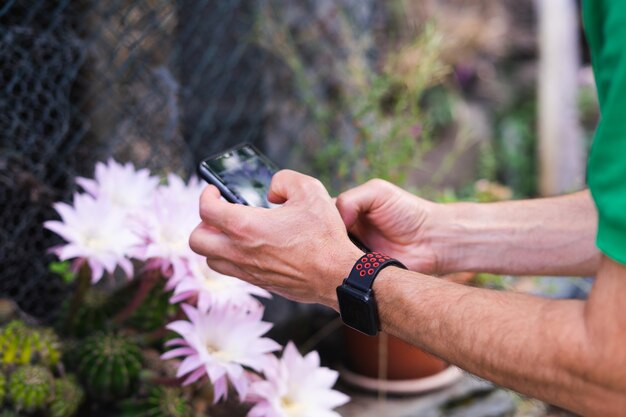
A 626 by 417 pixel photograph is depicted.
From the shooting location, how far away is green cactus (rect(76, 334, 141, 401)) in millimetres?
1679

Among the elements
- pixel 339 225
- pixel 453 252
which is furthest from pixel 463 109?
pixel 339 225

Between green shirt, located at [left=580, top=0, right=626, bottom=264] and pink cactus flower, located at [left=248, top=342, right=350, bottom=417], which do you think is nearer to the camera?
green shirt, located at [left=580, top=0, right=626, bottom=264]

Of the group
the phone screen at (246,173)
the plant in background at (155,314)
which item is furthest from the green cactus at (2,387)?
the phone screen at (246,173)

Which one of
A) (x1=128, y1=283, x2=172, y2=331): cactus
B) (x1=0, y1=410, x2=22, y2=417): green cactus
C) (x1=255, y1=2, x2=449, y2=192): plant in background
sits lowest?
(x1=255, y1=2, x2=449, y2=192): plant in background

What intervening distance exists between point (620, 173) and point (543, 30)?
17.1 ft

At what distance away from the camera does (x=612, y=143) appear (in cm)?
99

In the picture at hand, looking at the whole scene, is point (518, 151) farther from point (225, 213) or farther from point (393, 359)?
point (225, 213)

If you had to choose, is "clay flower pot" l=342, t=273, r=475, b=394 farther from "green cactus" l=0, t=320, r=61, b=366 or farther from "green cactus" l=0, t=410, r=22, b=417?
"green cactus" l=0, t=410, r=22, b=417

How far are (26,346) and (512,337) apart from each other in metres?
1.08

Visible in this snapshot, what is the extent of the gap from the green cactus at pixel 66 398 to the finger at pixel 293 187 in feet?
2.15

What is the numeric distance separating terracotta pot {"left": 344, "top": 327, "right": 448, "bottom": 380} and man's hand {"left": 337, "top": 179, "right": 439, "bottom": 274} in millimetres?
796

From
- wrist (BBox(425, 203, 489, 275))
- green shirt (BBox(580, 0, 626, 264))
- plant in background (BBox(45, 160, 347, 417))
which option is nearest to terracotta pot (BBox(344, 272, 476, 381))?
wrist (BBox(425, 203, 489, 275))

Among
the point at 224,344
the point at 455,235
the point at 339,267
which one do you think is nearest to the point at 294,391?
the point at 224,344

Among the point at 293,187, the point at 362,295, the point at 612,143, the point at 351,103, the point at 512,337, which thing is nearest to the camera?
the point at 612,143
